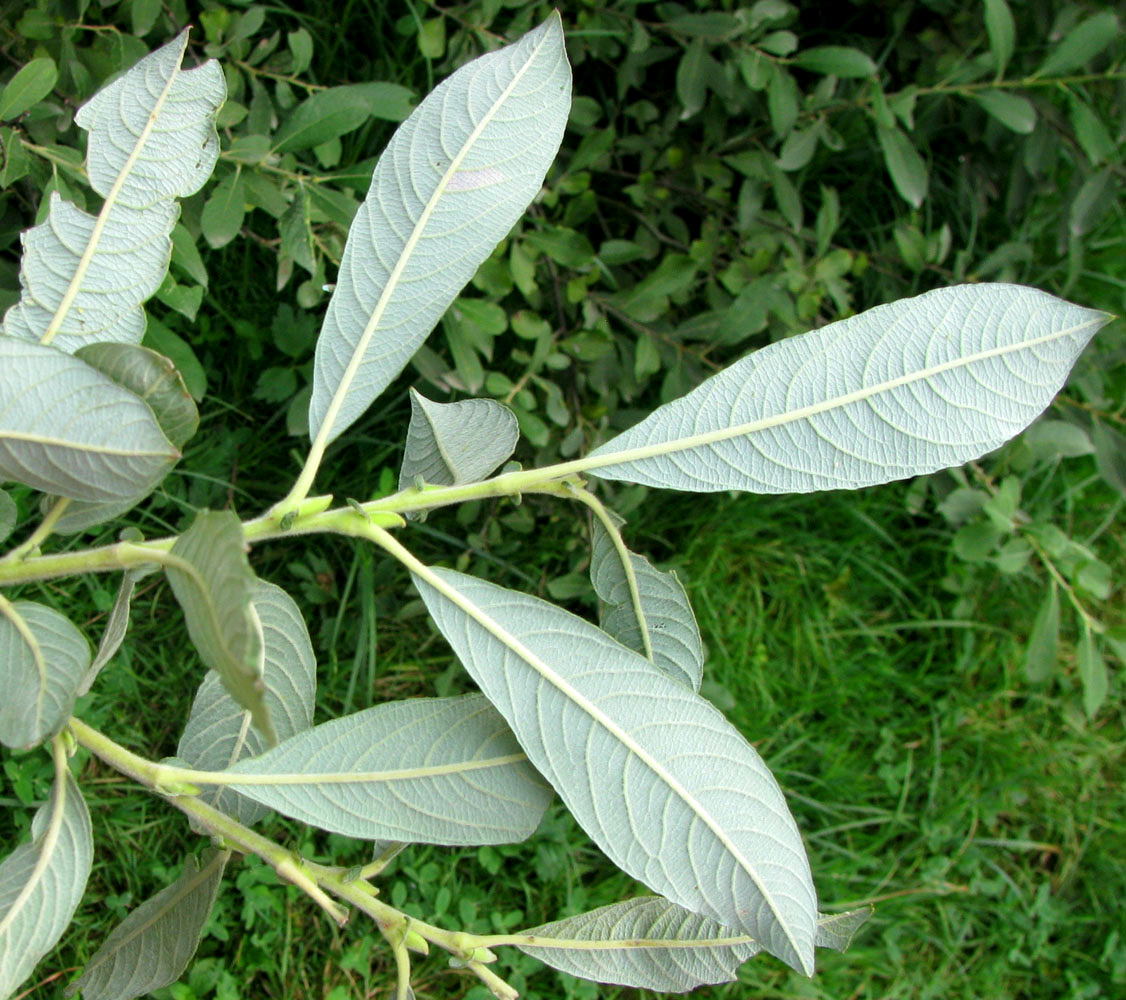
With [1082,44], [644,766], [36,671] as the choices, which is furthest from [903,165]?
[36,671]

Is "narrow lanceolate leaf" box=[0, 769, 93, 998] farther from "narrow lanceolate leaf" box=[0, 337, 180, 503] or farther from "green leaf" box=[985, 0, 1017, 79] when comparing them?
"green leaf" box=[985, 0, 1017, 79]

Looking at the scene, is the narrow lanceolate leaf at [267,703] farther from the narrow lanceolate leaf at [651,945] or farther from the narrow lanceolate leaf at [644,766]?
the narrow lanceolate leaf at [651,945]

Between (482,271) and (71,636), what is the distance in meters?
1.00

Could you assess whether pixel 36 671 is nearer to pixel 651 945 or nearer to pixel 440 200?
pixel 440 200

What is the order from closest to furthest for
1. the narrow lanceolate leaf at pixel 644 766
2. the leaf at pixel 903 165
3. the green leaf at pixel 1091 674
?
the narrow lanceolate leaf at pixel 644 766 < the leaf at pixel 903 165 < the green leaf at pixel 1091 674

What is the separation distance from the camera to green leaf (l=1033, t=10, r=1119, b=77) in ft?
5.57

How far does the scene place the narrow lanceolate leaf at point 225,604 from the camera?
0.63 metres

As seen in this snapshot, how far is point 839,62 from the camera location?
1.76 metres

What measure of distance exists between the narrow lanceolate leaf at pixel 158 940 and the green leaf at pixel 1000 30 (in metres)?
1.77

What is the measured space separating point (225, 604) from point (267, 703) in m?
0.43

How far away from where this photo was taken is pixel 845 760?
219cm

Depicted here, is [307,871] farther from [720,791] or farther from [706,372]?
[706,372]

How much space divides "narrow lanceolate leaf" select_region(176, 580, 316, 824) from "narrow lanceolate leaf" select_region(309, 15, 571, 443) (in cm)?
27

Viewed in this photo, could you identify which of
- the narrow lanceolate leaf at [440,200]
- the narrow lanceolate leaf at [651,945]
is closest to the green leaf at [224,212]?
the narrow lanceolate leaf at [440,200]
